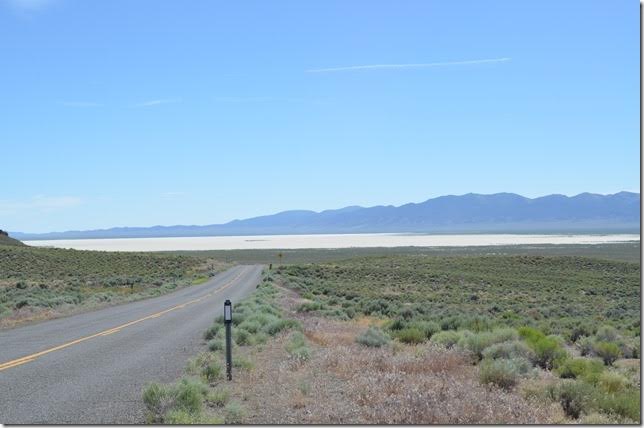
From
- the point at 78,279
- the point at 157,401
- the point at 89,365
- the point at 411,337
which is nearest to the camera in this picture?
the point at 157,401

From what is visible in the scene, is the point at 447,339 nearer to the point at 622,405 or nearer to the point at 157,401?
the point at 622,405

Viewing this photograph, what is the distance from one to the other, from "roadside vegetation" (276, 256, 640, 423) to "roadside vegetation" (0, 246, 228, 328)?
34.9 ft

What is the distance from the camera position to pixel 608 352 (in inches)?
629

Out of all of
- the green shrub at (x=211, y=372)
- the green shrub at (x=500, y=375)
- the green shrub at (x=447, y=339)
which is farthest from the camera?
the green shrub at (x=447, y=339)

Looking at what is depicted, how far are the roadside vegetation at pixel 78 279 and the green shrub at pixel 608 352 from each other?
Answer: 61.3 feet

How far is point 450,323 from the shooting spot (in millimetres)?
20297

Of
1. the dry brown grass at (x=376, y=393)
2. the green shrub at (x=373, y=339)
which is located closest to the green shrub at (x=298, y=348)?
the dry brown grass at (x=376, y=393)

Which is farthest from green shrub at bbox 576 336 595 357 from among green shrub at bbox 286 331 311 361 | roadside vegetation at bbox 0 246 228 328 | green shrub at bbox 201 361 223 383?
roadside vegetation at bbox 0 246 228 328

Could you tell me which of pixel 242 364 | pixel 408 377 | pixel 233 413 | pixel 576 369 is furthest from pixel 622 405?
pixel 242 364

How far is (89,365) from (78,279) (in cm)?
4931

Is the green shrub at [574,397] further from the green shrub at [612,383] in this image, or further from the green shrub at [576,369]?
the green shrub at [576,369]

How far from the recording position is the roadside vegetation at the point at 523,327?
1015cm

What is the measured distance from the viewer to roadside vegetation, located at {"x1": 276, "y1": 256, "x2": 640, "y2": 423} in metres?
10.1

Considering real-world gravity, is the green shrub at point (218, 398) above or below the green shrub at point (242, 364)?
above
